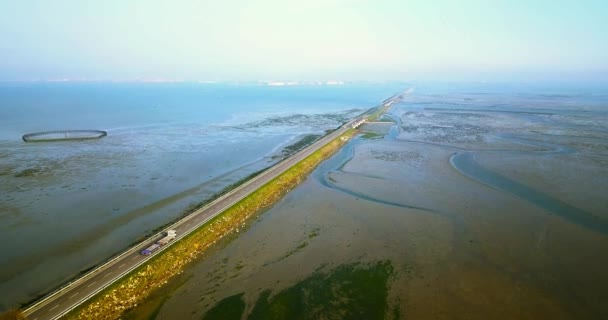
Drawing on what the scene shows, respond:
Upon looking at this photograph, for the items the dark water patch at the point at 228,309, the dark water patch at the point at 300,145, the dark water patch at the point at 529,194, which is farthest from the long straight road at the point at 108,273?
the dark water patch at the point at 529,194

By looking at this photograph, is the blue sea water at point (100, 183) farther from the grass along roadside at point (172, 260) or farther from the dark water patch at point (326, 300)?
the dark water patch at point (326, 300)

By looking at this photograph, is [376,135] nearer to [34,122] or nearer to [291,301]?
[291,301]

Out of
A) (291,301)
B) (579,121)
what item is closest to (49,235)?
(291,301)

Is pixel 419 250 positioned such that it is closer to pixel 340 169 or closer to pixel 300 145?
pixel 340 169

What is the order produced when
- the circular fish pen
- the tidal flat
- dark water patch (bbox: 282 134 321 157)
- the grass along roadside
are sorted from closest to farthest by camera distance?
the grass along roadside
the tidal flat
dark water patch (bbox: 282 134 321 157)
the circular fish pen

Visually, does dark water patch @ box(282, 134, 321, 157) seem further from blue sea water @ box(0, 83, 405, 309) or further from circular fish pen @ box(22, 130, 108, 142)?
circular fish pen @ box(22, 130, 108, 142)

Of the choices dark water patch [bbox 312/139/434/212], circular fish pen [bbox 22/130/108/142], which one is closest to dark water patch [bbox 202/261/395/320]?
dark water patch [bbox 312/139/434/212]
